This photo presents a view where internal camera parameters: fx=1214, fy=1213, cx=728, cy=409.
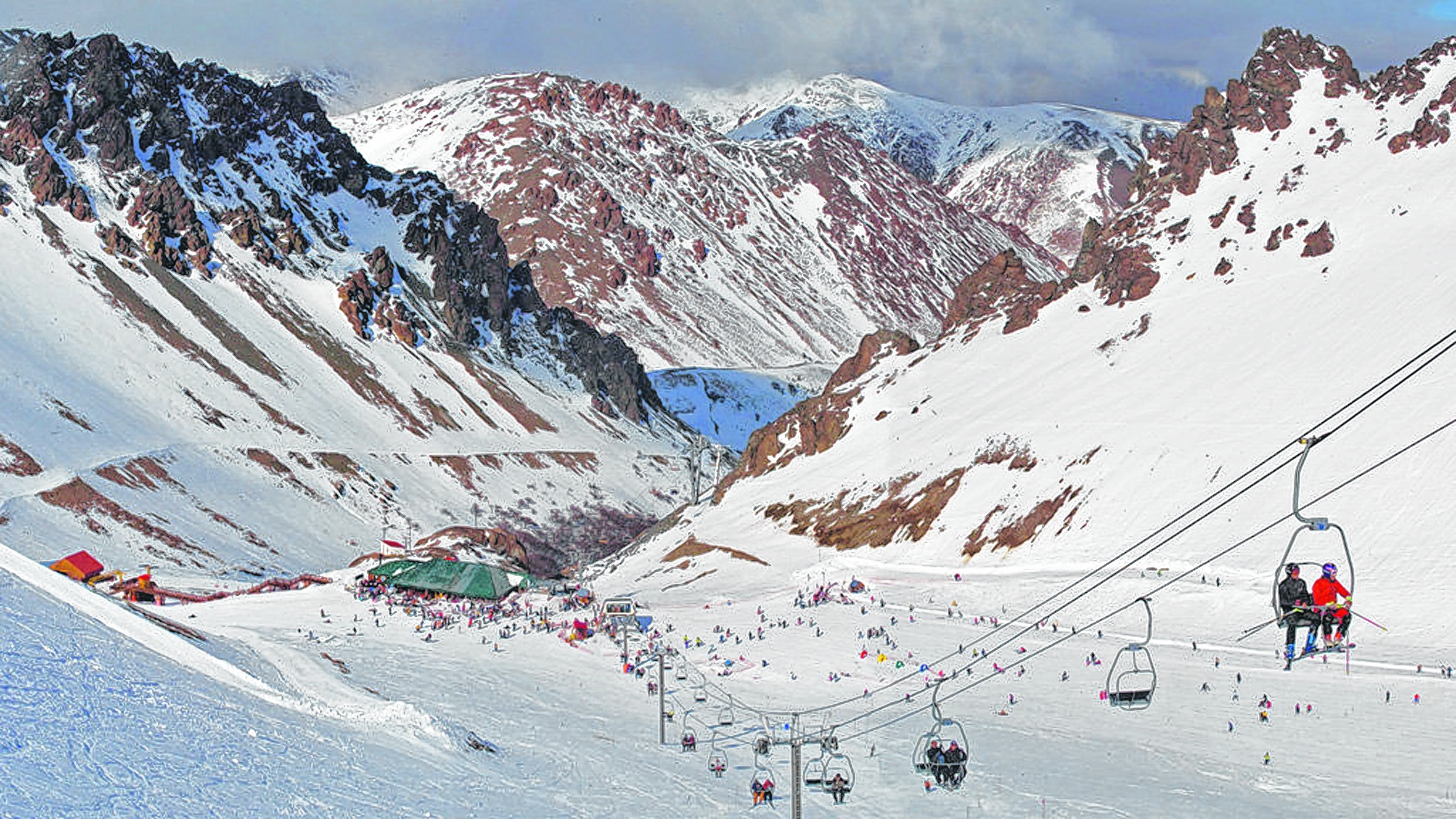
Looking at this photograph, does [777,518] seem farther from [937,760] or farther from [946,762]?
[937,760]

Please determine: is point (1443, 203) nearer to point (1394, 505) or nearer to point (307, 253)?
point (1394, 505)

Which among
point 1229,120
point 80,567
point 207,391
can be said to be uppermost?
point 1229,120

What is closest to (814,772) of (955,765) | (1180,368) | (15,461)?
(955,765)

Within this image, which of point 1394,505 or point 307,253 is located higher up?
point 307,253

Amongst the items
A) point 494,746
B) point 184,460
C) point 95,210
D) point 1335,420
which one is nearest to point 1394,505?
→ point 1335,420

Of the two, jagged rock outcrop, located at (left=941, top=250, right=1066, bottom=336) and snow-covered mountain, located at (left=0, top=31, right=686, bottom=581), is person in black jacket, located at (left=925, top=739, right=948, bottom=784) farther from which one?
jagged rock outcrop, located at (left=941, top=250, right=1066, bottom=336)

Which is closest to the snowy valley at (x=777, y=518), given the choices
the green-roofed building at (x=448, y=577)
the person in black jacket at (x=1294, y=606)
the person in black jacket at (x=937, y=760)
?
the green-roofed building at (x=448, y=577)
